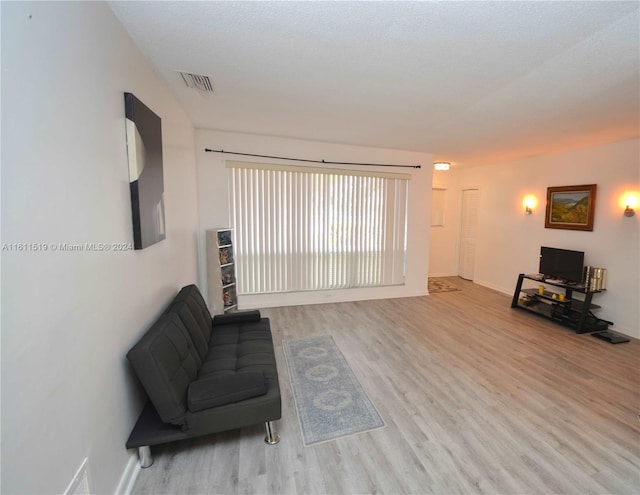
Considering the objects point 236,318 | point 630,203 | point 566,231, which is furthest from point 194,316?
point 566,231

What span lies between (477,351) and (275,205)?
3.25 meters

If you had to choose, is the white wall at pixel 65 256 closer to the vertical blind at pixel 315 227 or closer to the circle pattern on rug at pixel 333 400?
the circle pattern on rug at pixel 333 400

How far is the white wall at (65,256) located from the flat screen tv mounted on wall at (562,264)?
17.8ft

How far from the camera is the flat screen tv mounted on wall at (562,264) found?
4.10 meters

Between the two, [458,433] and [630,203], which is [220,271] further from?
[630,203]

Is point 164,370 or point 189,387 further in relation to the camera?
point 189,387

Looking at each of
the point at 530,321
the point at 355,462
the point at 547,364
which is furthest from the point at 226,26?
the point at 530,321

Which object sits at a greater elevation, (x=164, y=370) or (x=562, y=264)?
(x=562, y=264)

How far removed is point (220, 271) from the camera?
3619mm

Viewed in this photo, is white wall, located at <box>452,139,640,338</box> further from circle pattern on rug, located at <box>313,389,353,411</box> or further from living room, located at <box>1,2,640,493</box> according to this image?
circle pattern on rug, located at <box>313,389,353,411</box>

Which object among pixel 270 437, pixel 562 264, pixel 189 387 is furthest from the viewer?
pixel 562 264

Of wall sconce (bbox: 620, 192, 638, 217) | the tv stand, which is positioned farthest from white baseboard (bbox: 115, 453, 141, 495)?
wall sconce (bbox: 620, 192, 638, 217)

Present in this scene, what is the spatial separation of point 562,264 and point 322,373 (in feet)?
13.6

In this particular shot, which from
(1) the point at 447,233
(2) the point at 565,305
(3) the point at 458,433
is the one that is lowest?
(3) the point at 458,433
